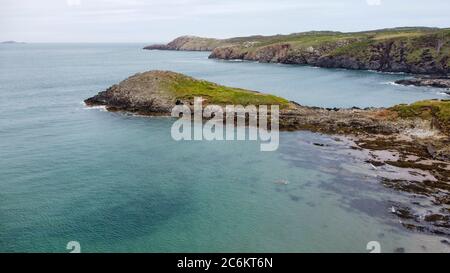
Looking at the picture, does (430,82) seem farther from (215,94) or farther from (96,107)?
(96,107)

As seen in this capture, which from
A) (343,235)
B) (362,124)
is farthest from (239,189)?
(362,124)

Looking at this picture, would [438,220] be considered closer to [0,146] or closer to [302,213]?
[302,213]

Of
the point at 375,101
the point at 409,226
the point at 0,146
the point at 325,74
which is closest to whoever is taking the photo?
the point at 409,226

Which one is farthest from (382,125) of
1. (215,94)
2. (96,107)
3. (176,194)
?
(96,107)

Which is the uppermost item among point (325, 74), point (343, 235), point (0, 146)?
point (325, 74)

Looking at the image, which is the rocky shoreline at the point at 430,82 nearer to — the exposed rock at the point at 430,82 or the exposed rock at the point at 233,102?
the exposed rock at the point at 430,82

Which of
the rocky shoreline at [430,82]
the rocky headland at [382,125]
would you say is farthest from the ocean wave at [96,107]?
the rocky shoreline at [430,82]

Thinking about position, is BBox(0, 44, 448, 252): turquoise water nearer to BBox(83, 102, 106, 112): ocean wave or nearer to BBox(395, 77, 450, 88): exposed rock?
BBox(83, 102, 106, 112): ocean wave

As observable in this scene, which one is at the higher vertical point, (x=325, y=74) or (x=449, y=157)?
(x=325, y=74)

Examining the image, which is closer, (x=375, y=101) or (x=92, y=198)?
(x=92, y=198)
